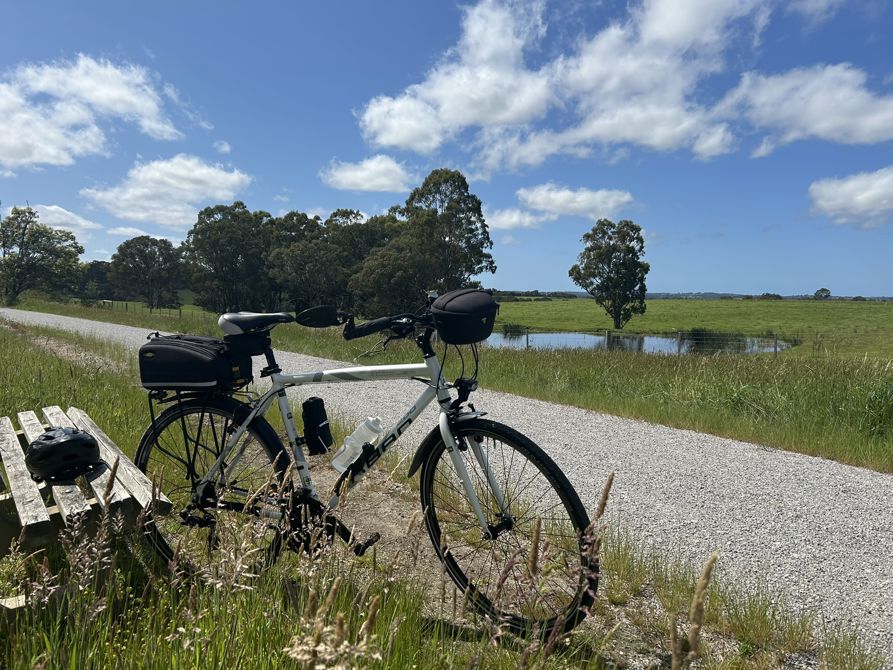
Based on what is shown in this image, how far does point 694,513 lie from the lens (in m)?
4.34

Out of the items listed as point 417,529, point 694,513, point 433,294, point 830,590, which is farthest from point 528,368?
point 417,529

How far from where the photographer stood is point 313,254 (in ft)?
160

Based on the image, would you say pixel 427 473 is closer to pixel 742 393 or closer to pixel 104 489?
pixel 104 489

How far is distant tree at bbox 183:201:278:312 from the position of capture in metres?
55.2

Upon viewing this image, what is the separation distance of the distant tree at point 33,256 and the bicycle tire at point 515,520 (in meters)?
64.3

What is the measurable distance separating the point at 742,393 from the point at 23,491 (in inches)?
333

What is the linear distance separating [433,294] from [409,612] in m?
1.35

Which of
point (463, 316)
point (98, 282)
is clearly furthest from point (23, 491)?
point (98, 282)

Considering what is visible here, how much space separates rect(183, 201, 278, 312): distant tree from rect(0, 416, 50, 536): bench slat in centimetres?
5439

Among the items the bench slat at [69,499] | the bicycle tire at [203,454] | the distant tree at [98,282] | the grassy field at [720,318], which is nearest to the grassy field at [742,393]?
the bicycle tire at [203,454]

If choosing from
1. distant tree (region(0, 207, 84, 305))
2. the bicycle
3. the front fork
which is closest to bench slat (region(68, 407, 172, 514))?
the bicycle

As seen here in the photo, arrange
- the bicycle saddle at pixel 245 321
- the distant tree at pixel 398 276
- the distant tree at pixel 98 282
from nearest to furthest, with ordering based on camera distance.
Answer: the bicycle saddle at pixel 245 321 < the distant tree at pixel 398 276 < the distant tree at pixel 98 282

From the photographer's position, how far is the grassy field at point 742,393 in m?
6.35

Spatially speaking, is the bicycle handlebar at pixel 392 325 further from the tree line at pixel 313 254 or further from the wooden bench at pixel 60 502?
the tree line at pixel 313 254
